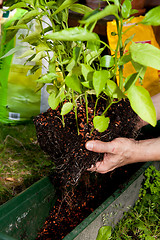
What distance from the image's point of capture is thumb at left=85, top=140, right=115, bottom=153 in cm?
68

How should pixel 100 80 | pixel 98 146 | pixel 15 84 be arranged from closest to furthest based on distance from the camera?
pixel 100 80 → pixel 98 146 → pixel 15 84

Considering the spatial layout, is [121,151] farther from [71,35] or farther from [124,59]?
[71,35]

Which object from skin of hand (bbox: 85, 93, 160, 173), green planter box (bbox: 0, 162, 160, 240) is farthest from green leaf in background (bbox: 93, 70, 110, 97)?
green planter box (bbox: 0, 162, 160, 240)

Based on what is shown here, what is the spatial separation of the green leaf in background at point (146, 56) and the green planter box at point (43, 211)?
49cm

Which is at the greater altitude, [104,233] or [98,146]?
[98,146]

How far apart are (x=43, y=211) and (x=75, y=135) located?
1.35 feet

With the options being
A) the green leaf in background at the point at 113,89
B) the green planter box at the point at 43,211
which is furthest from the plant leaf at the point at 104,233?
the green leaf in background at the point at 113,89

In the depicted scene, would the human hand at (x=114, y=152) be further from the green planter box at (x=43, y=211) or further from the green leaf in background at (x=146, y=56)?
the green leaf in background at (x=146, y=56)

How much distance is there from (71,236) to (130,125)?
35 centimetres

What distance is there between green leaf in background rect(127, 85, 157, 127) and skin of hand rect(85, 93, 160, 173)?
9.6 inches

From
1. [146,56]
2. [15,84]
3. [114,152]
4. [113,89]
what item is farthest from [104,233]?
[15,84]

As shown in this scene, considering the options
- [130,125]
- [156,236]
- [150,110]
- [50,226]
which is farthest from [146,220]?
[150,110]

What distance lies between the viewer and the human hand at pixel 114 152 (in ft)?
Answer: 2.32

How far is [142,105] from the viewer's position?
47 centimetres
